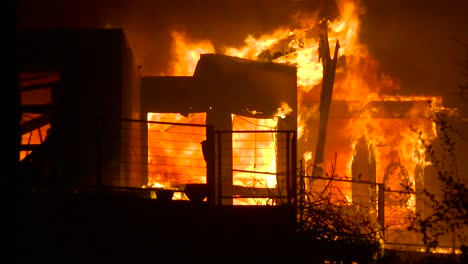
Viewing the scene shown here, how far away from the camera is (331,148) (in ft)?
72.1

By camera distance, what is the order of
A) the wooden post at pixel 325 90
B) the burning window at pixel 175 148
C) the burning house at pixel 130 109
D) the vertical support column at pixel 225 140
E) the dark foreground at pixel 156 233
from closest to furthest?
1. the dark foreground at pixel 156 233
2. the burning house at pixel 130 109
3. the vertical support column at pixel 225 140
4. the burning window at pixel 175 148
5. the wooden post at pixel 325 90

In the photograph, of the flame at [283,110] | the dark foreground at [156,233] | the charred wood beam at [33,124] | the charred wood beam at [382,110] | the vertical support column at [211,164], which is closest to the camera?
the dark foreground at [156,233]

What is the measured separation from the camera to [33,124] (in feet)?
33.4

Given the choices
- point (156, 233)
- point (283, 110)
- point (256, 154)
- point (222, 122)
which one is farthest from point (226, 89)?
point (156, 233)

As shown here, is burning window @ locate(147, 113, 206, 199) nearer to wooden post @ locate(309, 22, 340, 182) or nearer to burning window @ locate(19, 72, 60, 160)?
wooden post @ locate(309, 22, 340, 182)

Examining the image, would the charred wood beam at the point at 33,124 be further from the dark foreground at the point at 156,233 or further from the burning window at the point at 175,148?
the burning window at the point at 175,148

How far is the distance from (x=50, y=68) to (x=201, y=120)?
8.75 m

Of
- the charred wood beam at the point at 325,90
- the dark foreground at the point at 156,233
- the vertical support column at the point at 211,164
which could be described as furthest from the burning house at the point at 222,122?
the dark foreground at the point at 156,233

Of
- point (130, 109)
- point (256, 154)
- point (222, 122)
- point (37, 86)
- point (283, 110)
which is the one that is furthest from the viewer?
point (256, 154)

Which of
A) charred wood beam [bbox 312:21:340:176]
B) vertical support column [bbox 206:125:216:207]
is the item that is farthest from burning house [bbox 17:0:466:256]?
charred wood beam [bbox 312:21:340:176]

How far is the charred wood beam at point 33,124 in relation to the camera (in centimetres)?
995

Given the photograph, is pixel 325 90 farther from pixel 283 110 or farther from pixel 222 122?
pixel 222 122

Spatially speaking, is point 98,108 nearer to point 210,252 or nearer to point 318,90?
point 210,252

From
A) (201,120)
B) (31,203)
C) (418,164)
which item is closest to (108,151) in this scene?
(31,203)
